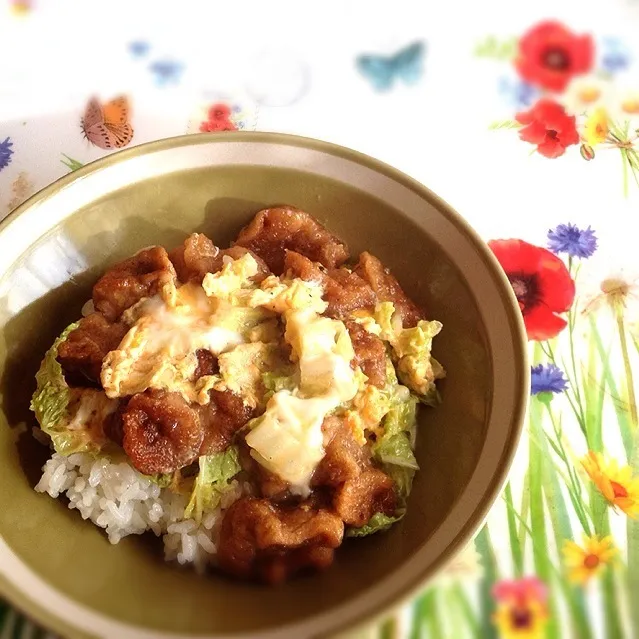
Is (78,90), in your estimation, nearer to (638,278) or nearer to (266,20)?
(266,20)

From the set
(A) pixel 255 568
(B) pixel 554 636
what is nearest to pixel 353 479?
(A) pixel 255 568

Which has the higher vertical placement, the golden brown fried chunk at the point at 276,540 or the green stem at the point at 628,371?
the green stem at the point at 628,371

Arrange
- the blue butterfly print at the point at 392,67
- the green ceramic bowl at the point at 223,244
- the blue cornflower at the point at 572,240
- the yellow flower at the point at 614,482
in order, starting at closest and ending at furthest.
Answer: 1. the green ceramic bowl at the point at 223,244
2. the yellow flower at the point at 614,482
3. the blue cornflower at the point at 572,240
4. the blue butterfly print at the point at 392,67

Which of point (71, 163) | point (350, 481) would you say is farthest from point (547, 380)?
point (71, 163)

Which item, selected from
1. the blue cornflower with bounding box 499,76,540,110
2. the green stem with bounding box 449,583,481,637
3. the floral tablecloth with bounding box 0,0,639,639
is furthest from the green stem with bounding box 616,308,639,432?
the blue cornflower with bounding box 499,76,540,110

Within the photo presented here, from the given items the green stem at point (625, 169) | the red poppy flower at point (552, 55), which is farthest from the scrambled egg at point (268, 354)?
the red poppy flower at point (552, 55)

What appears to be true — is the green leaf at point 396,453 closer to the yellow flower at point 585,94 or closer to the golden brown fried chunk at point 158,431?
the golden brown fried chunk at point 158,431

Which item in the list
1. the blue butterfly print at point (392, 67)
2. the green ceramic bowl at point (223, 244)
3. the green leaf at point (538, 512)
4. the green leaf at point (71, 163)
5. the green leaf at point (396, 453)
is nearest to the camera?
the green ceramic bowl at point (223, 244)
